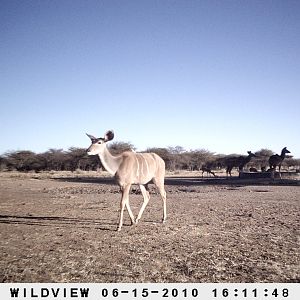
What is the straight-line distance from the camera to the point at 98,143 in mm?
8516

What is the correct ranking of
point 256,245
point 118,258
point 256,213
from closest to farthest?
point 118,258
point 256,245
point 256,213

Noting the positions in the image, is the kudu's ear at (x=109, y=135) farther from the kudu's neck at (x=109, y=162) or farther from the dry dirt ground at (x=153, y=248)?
the dry dirt ground at (x=153, y=248)

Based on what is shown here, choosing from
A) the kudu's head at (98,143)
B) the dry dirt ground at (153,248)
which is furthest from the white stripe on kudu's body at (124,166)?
the dry dirt ground at (153,248)

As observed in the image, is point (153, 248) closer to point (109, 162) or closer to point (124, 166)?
point (124, 166)

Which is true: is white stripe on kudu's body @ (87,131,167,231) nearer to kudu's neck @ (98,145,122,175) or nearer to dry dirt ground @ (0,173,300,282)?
kudu's neck @ (98,145,122,175)

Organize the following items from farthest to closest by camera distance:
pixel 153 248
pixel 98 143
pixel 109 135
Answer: pixel 109 135 < pixel 98 143 < pixel 153 248

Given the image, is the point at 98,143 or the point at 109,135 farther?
the point at 109,135

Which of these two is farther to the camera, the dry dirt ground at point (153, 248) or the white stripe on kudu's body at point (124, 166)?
the white stripe on kudu's body at point (124, 166)

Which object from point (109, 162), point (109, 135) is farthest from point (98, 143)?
point (109, 162)

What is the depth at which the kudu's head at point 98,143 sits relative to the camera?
8300 millimetres

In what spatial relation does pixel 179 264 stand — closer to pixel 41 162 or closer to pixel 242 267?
pixel 242 267

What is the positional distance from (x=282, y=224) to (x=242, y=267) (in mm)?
4006

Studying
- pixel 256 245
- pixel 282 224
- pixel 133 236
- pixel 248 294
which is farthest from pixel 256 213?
pixel 248 294

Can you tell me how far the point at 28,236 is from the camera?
23.7 feet
